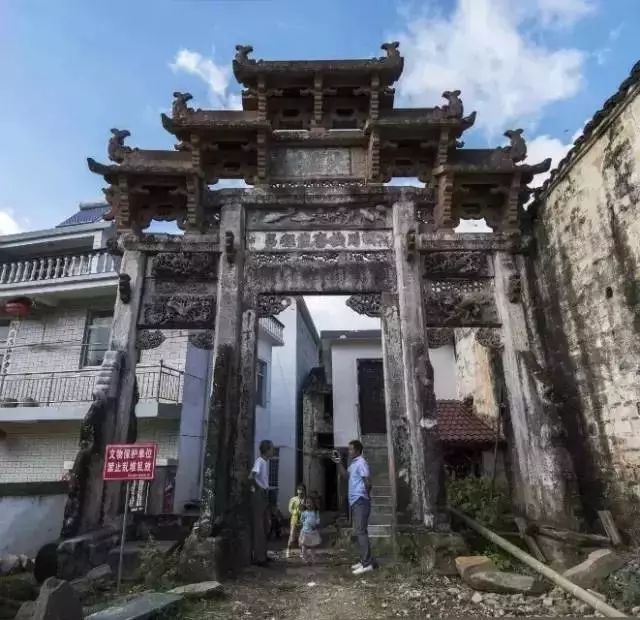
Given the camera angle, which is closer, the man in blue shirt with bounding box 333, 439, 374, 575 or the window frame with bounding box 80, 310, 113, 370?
the man in blue shirt with bounding box 333, 439, 374, 575

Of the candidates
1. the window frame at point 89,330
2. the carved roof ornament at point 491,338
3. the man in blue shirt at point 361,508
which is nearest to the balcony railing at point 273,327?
the window frame at point 89,330

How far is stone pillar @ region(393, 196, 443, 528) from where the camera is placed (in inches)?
257

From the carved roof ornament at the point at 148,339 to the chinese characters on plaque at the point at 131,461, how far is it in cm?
202

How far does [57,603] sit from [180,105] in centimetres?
709

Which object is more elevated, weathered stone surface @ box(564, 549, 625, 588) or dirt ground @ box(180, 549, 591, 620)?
weathered stone surface @ box(564, 549, 625, 588)

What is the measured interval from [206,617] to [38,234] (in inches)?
507

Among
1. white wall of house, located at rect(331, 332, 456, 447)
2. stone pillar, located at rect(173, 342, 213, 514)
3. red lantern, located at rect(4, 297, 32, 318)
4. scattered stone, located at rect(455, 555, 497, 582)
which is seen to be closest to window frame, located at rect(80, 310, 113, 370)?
red lantern, located at rect(4, 297, 32, 318)

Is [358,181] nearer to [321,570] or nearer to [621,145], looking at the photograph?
[621,145]

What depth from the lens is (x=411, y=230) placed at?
7852 mm

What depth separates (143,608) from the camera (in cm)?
418

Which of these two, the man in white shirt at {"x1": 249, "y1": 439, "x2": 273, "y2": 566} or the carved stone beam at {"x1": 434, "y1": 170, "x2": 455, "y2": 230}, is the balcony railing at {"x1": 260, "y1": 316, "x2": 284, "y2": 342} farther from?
the man in white shirt at {"x1": 249, "y1": 439, "x2": 273, "y2": 566}

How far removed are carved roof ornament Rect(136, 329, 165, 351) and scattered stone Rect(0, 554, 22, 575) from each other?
11.5 ft

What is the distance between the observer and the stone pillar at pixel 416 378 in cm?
653

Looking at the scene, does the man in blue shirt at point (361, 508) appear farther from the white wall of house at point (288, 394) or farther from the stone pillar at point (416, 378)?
the white wall of house at point (288, 394)
